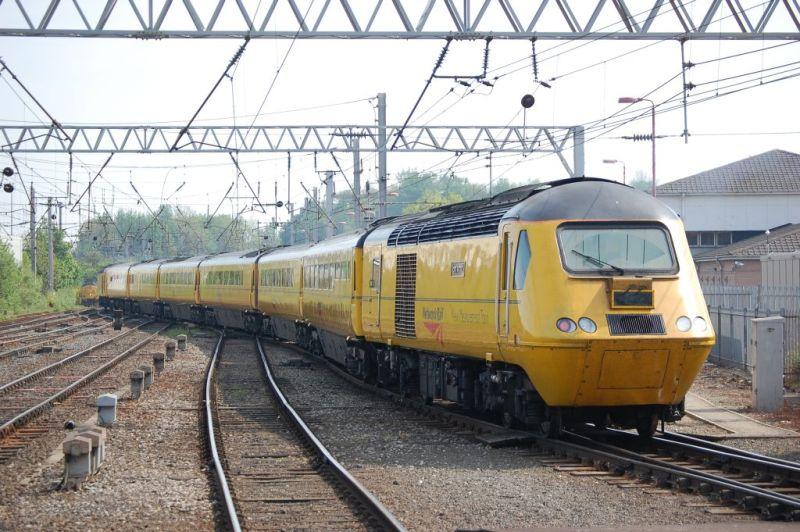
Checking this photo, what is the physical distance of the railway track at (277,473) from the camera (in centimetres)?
967

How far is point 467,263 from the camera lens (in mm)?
15117

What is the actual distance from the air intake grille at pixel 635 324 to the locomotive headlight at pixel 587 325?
18 centimetres

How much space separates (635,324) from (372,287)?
8893 millimetres

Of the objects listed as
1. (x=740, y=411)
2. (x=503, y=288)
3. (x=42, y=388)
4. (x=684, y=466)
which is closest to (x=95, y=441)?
(x=503, y=288)

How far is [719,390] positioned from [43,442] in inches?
501

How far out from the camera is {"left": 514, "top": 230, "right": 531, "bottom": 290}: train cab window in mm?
13039

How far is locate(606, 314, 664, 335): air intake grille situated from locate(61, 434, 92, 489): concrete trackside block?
5.88 metres

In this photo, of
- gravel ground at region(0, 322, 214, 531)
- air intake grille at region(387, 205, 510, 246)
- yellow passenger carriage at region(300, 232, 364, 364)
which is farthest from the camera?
yellow passenger carriage at region(300, 232, 364, 364)

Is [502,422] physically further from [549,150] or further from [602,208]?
[549,150]

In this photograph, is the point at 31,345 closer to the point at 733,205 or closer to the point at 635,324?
the point at 635,324

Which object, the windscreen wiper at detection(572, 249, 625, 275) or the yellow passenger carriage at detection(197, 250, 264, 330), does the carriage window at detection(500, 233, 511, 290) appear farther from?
the yellow passenger carriage at detection(197, 250, 264, 330)

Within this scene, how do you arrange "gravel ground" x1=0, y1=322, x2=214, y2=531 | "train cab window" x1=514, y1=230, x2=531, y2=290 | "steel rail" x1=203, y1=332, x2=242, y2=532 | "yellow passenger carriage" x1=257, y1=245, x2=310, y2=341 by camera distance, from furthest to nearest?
"yellow passenger carriage" x1=257, y1=245, x2=310, y2=341 < "train cab window" x1=514, y1=230, x2=531, y2=290 < "gravel ground" x1=0, y1=322, x2=214, y2=531 < "steel rail" x1=203, y1=332, x2=242, y2=532

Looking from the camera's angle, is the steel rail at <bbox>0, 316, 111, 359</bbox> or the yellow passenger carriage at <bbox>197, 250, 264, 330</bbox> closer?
the steel rail at <bbox>0, 316, 111, 359</bbox>

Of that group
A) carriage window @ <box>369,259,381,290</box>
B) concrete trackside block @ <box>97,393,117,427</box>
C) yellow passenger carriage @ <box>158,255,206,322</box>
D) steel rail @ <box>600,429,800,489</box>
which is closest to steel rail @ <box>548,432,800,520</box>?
steel rail @ <box>600,429,800,489</box>
